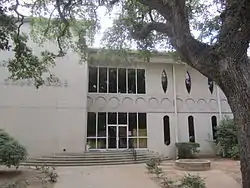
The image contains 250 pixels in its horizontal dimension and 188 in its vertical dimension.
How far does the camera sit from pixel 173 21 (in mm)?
7547

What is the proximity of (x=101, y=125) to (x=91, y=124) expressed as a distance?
0.72 metres

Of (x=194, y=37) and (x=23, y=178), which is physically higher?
(x=194, y=37)

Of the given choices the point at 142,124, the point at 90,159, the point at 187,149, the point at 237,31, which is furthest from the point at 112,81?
the point at 237,31

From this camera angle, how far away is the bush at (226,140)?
2005 cm

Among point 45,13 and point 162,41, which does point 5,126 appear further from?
point 162,41

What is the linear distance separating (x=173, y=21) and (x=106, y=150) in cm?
1458

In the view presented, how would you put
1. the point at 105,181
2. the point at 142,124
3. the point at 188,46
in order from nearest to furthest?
the point at 188,46
the point at 105,181
the point at 142,124

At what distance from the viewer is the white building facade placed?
64.0 ft

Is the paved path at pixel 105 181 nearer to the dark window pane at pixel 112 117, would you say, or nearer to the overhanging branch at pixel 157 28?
the overhanging branch at pixel 157 28

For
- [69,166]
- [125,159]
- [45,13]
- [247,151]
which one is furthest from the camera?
[125,159]

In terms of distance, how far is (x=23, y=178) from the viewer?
40.9 feet

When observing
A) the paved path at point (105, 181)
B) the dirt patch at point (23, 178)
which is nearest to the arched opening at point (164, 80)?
the paved path at point (105, 181)

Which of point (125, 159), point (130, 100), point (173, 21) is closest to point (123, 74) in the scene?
point (130, 100)

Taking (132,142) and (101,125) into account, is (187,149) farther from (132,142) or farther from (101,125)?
(101,125)
